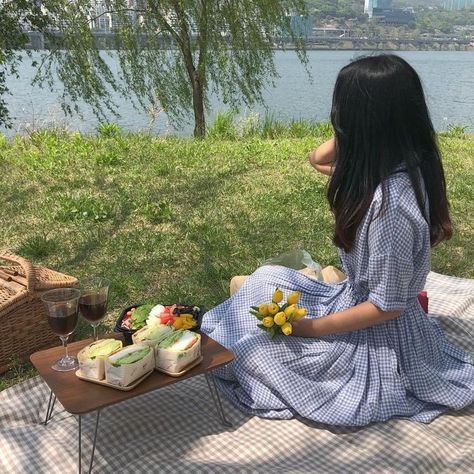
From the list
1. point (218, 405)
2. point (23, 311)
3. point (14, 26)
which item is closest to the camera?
point (218, 405)

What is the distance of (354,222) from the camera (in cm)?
218

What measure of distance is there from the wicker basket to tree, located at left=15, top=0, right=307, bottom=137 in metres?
7.48

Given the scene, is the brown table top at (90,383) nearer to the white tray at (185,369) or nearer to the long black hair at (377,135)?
the white tray at (185,369)

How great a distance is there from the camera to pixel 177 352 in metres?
2.04

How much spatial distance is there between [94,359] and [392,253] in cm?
104

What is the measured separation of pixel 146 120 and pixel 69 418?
35.4 feet

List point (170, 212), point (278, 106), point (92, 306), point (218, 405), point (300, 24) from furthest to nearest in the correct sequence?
point (278, 106) → point (300, 24) → point (170, 212) → point (218, 405) → point (92, 306)

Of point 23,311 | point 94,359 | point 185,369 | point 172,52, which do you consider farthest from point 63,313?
point 172,52

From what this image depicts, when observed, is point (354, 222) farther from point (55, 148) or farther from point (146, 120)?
point (146, 120)

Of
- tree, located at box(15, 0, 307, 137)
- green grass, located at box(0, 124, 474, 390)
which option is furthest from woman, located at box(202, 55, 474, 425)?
tree, located at box(15, 0, 307, 137)

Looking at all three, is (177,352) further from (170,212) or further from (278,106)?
(278,106)

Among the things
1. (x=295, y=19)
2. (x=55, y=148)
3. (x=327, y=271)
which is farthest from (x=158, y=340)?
(x=295, y=19)

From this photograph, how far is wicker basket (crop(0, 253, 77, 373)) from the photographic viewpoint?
9.62 feet

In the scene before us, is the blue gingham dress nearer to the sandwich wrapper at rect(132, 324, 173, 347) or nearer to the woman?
the woman
